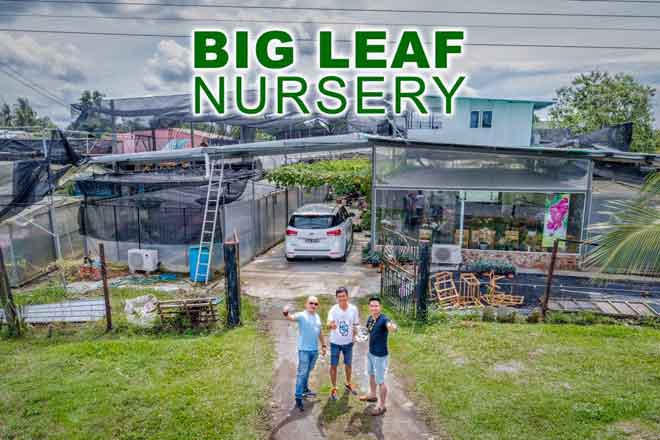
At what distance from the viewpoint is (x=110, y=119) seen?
48.4ft

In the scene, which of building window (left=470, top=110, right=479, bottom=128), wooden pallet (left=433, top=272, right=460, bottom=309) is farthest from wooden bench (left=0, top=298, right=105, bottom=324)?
building window (left=470, top=110, right=479, bottom=128)

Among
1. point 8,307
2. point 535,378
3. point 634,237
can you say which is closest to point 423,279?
point 535,378

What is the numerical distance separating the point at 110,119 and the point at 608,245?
14940mm

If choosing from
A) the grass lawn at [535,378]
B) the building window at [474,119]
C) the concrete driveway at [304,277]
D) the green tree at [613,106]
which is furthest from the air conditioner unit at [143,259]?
the green tree at [613,106]

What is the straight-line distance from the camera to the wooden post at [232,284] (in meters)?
7.12

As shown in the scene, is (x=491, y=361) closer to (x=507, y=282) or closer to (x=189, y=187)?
(x=507, y=282)

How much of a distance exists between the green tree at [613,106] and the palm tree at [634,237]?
30.5m

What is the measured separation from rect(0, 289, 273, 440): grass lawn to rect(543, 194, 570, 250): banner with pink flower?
847 cm

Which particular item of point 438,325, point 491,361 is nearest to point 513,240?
point 438,325

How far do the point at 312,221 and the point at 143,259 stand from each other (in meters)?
4.29

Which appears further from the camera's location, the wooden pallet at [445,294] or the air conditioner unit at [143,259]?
the air conditioner unit at [143,259]

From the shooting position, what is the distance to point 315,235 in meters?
11.5

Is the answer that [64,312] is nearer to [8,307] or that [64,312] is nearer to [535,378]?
[8,307]

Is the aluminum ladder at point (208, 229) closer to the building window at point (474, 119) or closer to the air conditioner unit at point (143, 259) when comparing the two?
the air conditioner unit at point (143, 259)
